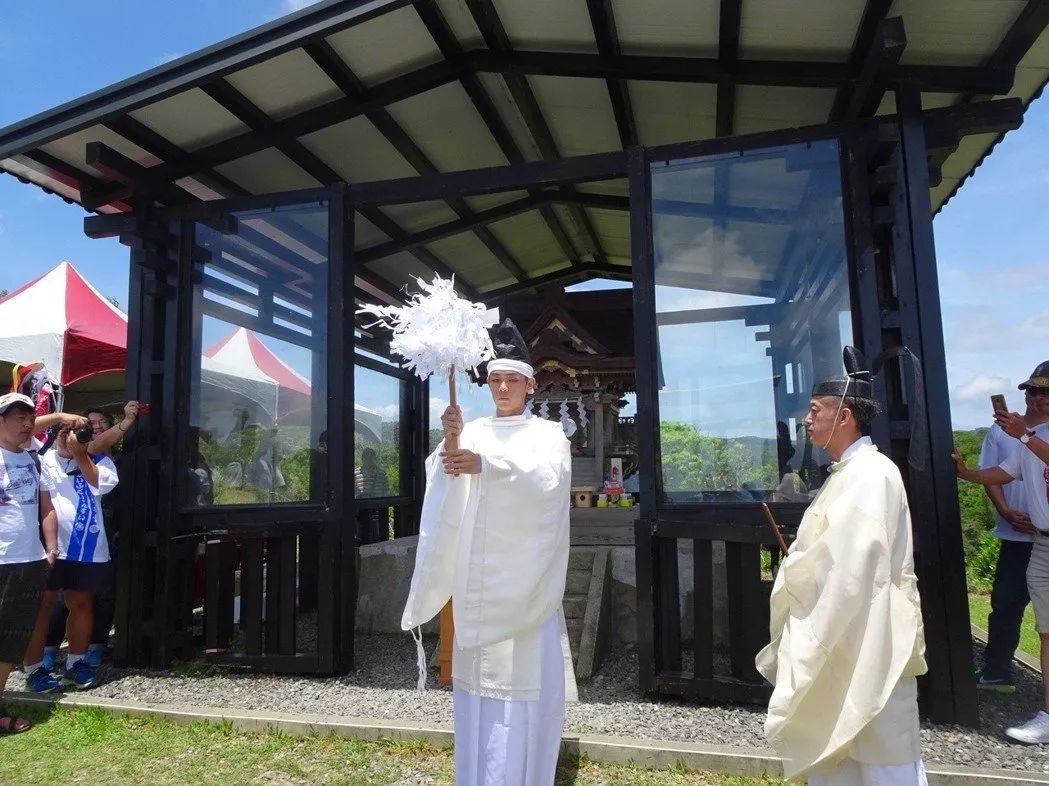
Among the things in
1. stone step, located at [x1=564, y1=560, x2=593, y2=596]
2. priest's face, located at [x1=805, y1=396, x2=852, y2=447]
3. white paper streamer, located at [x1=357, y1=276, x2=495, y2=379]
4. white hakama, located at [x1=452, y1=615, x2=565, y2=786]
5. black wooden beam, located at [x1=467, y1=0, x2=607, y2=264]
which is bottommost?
white hakama, located at [x1=452, y1=615, x2=565, y2=786]

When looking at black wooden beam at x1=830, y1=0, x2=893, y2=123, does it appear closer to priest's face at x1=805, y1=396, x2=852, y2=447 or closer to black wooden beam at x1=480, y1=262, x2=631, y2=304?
priest's face at x1=805, y1=396, x2=852, y2=447

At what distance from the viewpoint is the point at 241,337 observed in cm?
549

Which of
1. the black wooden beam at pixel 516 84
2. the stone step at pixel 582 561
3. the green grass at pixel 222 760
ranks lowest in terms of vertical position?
the green grass at pixel 222 760

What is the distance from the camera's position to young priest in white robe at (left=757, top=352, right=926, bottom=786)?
2.17 m

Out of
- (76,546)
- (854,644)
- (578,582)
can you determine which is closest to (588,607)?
(578,582)

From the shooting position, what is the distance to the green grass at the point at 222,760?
3457 millimetres

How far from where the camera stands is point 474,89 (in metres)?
5.54

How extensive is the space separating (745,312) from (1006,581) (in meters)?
2.30

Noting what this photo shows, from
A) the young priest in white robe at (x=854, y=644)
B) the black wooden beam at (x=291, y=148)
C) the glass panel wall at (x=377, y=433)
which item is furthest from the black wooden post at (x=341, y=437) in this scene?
the young priest in white robe at (x=854, y=644)

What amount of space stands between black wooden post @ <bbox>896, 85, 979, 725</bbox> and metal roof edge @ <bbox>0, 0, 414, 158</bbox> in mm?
3130

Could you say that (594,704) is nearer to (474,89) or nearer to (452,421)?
(452,421)

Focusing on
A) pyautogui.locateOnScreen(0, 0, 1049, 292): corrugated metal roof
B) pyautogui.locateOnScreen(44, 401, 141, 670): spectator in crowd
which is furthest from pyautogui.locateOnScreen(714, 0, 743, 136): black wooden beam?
pyautogui.locateOnScreen(44, 401, 141, 670): spectator in crowd

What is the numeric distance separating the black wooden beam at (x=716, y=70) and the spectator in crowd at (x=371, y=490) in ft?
15.0

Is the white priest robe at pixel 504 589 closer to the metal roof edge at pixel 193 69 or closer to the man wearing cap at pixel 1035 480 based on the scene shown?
the man wearing cap at pixel 1035 480
